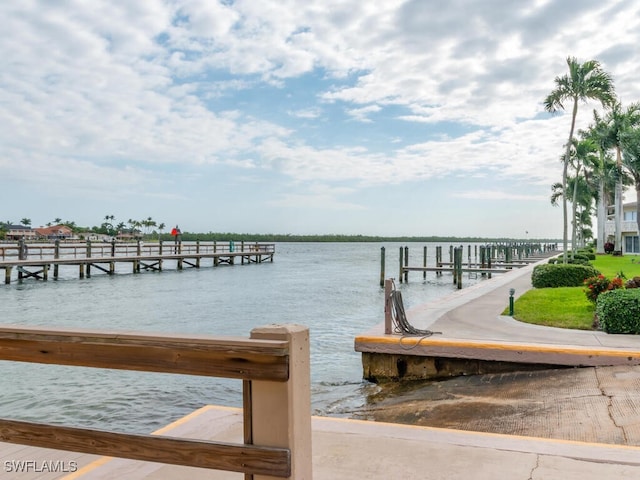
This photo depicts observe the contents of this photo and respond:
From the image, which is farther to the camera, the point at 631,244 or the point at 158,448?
the point at 631,244

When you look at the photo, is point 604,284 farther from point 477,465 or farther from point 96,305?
point 96,305

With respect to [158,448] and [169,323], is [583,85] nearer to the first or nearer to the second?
[169,323]

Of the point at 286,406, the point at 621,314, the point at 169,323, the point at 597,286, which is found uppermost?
the point at 286,406

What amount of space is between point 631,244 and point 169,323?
49.6 meters

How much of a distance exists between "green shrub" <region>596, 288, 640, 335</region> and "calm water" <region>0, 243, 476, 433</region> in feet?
15.6

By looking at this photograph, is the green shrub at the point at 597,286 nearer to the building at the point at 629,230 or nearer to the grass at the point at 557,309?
the grass at the point at 557,309

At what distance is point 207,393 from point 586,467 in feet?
24.7

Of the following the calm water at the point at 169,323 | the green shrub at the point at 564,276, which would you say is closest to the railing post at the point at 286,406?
the calm water at the point at 169,323

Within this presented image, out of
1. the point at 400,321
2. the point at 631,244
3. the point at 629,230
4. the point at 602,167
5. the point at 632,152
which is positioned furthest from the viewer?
the point at 631,244

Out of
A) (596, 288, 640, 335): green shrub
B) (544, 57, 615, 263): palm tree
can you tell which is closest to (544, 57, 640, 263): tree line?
(544, 57, 615, 263): palm tree

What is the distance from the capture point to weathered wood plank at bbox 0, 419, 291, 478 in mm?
2136

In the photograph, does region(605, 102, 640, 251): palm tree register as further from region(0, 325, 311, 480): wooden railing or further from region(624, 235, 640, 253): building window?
region(0, 325, 311, 480): wooden railing

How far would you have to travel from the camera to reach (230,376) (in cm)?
214

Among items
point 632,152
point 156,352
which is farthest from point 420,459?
point 632,152
